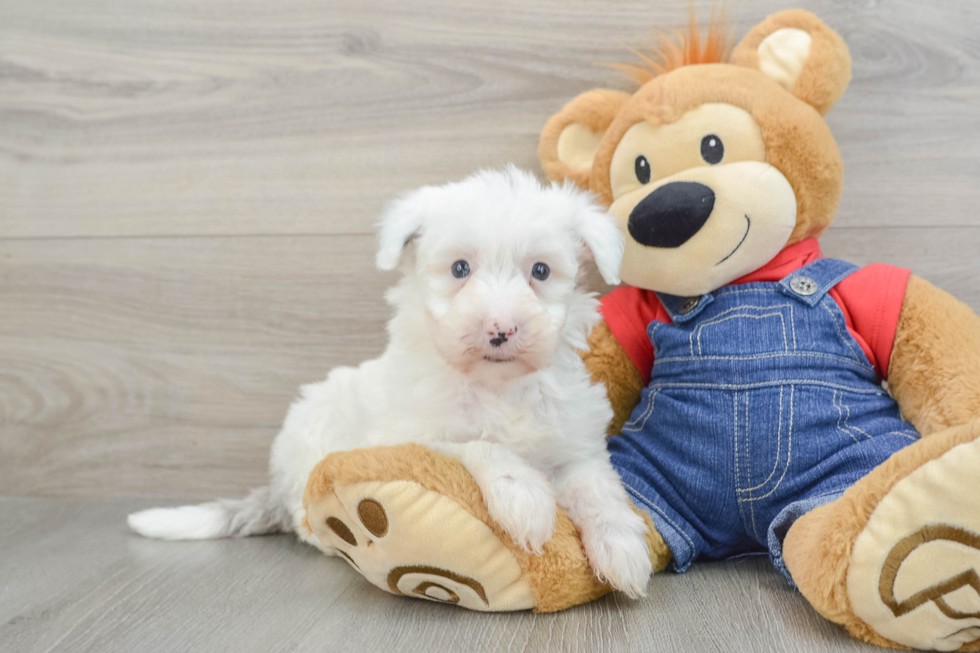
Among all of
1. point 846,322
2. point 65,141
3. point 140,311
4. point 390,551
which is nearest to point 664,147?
point 846,322

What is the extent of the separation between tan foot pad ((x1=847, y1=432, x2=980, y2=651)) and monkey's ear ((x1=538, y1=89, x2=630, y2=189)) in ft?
2.55

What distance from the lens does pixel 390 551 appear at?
96cm

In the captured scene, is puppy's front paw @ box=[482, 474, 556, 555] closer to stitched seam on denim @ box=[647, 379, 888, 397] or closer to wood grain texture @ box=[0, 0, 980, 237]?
stitched seam on denim @ box=[647, 379, 888, 397]

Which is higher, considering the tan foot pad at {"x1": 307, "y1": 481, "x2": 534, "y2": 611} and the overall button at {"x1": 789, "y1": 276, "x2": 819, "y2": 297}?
the overall button at {"x1": 789, "y1": 276, "x2": 819, "y2": 297}

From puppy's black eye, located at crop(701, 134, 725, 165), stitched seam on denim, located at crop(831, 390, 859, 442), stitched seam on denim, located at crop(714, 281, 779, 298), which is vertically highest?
puppy's black eye, located at crop(701, 134, 725, 165)

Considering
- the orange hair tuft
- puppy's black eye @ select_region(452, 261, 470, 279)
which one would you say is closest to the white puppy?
puppy's black eye @ select_region(452, 261, 470, 279)

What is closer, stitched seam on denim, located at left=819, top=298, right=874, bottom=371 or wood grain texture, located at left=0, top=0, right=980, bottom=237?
stitched seam on denim, located at left=819, top=298, right=874, bottom=371

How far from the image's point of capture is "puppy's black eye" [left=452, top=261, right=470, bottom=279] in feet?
3.38

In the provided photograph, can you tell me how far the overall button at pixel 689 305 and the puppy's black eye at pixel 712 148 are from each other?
232mm

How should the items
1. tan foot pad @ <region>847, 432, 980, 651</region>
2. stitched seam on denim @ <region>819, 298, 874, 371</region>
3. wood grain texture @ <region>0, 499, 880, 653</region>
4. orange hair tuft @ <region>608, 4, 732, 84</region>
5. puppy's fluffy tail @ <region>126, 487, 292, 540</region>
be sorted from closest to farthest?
tan foot pad @ <region>847, 432, 980, 651</region> < wood grain texture @ <region>0, 499, 880, 653</region> < stitched seam on denim @ <region>819, 298, 874, 371</region> < orange hair tuft @ <region>608, 4, 732, 84</region> < puppy's fluffy tail @ <region>126, 487, 292, 540</region>

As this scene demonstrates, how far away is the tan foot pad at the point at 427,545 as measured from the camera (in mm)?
926

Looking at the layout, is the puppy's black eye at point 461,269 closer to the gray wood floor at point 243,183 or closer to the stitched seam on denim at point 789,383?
the stitched seam on denim at point 789,383

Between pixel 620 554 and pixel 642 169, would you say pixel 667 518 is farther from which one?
pixel 642 169

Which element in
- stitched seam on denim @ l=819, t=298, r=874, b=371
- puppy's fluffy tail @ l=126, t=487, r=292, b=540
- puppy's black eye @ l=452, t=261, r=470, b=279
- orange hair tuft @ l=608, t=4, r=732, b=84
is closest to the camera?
puppy's black eye @ l=452, t=261, r=470, b=279
